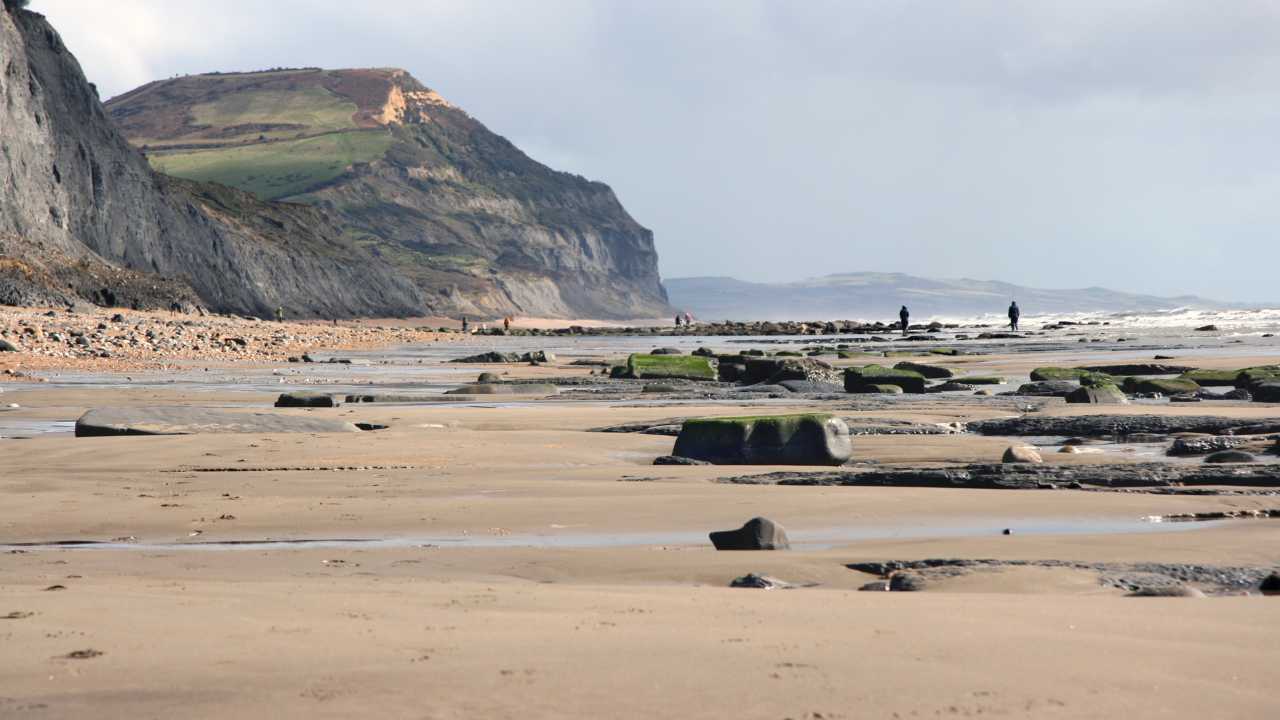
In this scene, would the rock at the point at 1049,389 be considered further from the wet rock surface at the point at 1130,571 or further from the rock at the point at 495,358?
the rock at the point at 495,358

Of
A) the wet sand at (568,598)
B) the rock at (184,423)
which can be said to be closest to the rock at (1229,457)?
the wet sand at (568,598)

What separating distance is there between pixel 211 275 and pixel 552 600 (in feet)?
273

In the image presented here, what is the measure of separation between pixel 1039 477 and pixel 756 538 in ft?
12.5

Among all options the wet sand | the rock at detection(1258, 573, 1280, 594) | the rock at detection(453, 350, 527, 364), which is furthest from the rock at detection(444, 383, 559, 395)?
the rock at detection(1258, 573, 1280, 594)

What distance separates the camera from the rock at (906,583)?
6113 mm

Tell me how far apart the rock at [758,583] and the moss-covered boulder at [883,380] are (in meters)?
16.1

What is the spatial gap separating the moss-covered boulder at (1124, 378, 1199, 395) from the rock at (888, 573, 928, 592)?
15290 millimetres

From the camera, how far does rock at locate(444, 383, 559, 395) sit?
22.5 metres

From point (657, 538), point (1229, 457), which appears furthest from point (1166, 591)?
point (1229, 457)

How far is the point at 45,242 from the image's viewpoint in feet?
185

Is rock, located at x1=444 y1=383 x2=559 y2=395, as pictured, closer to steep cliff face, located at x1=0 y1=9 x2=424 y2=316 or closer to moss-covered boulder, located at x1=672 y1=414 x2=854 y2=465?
moss-covered boulder, located at x1=672 y1=414 x2=854 y2=465

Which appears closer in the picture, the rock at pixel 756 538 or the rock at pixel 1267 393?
the rock at pixel 756 538

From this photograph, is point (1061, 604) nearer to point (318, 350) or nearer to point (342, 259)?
point (318, 350)

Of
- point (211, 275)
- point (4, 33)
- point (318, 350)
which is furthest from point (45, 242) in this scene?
point (211, 275)
